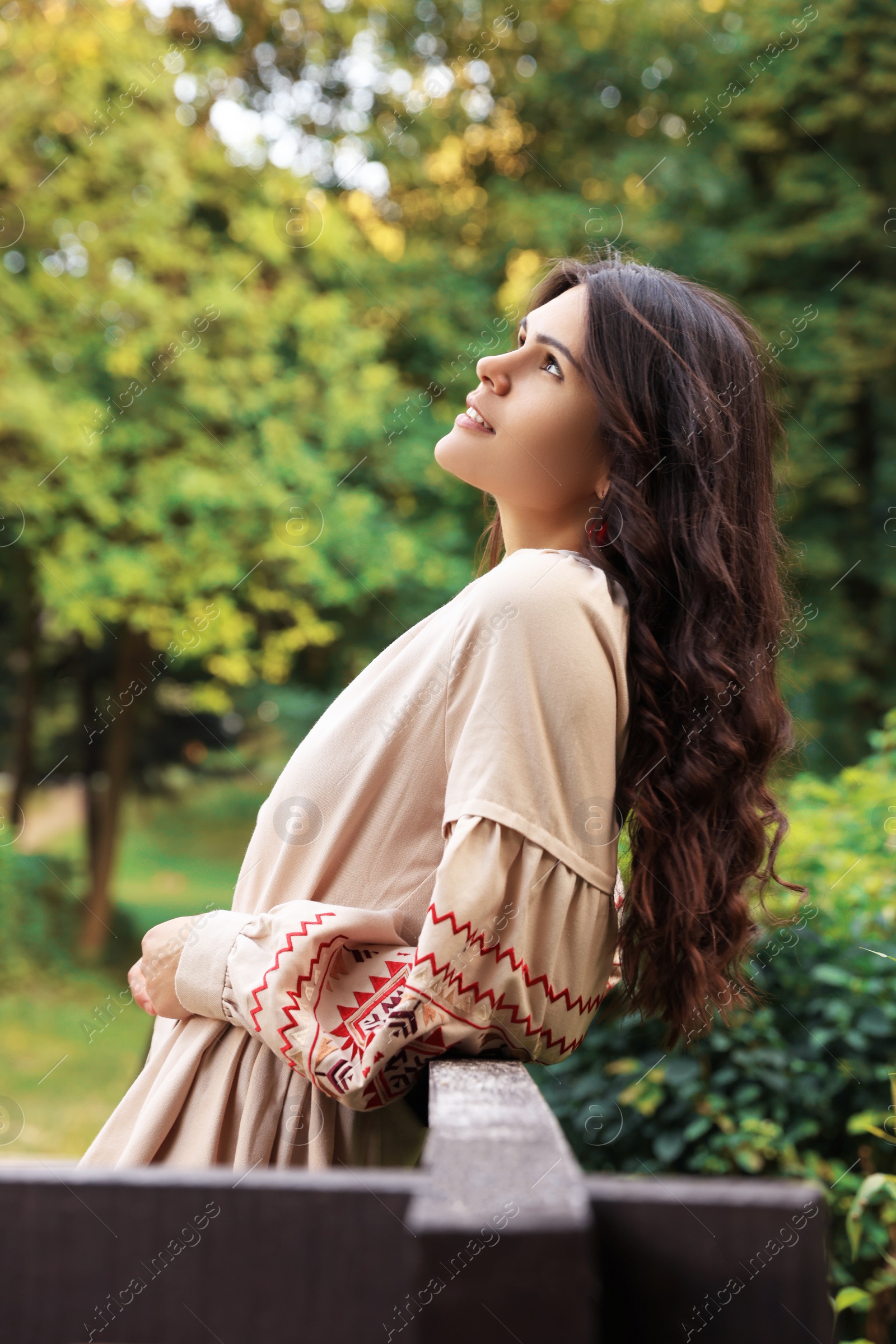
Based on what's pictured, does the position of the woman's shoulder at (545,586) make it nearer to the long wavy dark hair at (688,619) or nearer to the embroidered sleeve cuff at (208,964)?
the long wavy dark hair at (688,619)

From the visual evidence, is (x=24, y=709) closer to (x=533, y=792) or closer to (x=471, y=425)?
(x=471, y=425)

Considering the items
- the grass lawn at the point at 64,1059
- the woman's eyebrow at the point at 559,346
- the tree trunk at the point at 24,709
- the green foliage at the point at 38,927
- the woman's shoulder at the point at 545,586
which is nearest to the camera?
the woman's shoulder at the point at 545,586

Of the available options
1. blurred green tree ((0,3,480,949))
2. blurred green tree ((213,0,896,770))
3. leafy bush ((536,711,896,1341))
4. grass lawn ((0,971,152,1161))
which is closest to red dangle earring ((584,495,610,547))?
leafy bush ((536,711,896,1341))

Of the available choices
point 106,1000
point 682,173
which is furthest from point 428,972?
point 682,173

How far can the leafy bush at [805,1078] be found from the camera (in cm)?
243

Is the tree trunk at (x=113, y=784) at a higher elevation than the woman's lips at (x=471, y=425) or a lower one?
lower

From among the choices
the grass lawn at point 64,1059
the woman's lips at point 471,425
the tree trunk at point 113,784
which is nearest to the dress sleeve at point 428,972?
the woman's lips at point 471,425

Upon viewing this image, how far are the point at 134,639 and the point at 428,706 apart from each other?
8412 millimetres

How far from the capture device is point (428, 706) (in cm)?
125

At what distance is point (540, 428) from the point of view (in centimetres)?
141

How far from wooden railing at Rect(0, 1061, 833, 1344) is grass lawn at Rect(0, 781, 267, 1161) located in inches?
143

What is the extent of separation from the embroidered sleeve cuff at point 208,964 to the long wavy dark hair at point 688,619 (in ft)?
1.55

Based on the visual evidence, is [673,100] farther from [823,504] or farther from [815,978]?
[815,978]

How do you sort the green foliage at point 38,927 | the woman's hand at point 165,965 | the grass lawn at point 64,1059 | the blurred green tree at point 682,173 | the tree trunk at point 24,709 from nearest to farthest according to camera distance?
the woman's hand at point 165,965 → the grass lawn at point 64,1059 → the blurred green tree at point 682,173 → the green foliage at point 38,927 → the tree trunk at point 24,709
